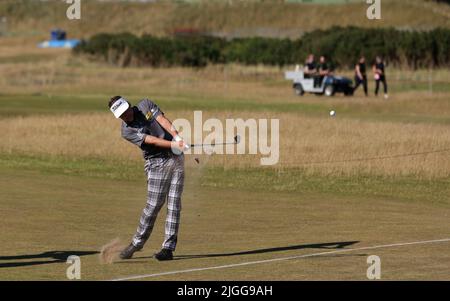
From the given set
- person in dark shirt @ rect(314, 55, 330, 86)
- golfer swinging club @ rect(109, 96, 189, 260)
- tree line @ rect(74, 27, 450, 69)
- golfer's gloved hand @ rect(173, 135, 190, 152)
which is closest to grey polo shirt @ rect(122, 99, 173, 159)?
golfer swinging club @ rect(109, 96, 189, 260)

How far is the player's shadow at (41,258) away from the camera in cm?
1551

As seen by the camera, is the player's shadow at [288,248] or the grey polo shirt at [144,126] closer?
the grey polo shirt at [144,126]

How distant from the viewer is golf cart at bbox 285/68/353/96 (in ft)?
203

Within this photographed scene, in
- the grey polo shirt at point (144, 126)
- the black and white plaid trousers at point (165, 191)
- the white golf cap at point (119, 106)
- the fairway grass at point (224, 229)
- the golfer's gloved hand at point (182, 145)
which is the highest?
the white golf cap at point (119, 106)

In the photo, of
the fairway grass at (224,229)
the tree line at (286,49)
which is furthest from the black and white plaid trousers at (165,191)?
the tree line at (286,49)

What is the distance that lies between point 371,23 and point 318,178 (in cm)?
8766

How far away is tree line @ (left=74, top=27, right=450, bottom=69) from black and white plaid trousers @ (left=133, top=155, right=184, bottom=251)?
68.8 meters

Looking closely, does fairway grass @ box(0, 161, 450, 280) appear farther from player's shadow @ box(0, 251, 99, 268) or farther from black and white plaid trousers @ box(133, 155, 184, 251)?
black and white plaid trousers @ box(133, 155, 184, 251)

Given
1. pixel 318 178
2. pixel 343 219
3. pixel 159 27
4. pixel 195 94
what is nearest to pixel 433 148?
pixel 318 178

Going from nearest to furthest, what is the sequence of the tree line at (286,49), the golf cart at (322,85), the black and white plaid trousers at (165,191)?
the black and white plaid trousers at (165,191), the golf cart at (322,85), the tree line at (286,49)

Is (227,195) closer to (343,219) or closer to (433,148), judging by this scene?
(343,219)

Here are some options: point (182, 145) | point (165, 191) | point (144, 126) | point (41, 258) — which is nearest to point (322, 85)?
point (165, 191)

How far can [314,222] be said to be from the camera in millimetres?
21094

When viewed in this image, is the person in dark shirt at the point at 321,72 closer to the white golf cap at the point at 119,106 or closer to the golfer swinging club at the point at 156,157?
the golfer swinging club at the point at 156,157
